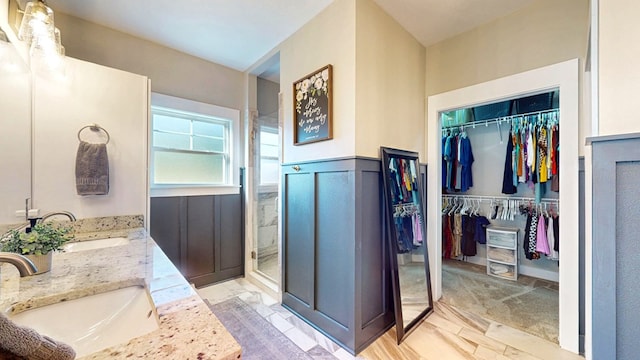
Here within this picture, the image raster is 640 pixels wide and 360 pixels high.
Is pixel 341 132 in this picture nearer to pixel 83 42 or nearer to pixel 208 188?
pixel 208 188

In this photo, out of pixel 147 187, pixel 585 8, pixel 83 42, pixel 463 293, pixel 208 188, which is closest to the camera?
pixel 585 8

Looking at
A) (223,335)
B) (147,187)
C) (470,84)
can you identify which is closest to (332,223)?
(223,335)

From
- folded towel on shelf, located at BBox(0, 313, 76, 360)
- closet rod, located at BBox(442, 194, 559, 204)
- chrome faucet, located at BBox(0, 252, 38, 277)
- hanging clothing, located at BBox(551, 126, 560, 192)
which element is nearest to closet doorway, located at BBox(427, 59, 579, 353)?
hanging clothing, located at BBox(551, 126, 560, 192)

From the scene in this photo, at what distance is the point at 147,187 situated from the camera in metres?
2.01

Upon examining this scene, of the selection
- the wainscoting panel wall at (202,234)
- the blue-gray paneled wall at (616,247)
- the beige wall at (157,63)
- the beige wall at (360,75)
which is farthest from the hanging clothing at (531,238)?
the beige wall at (157,63)

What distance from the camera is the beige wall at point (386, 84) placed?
1.81m

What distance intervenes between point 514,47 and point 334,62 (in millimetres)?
1482

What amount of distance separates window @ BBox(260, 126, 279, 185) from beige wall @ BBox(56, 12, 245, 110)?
467 mm

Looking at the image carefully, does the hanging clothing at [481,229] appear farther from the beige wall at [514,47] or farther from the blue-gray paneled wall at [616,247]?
the blue-gray paneled wall at [616,247]

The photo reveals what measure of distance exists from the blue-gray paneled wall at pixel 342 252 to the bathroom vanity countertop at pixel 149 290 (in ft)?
3.72

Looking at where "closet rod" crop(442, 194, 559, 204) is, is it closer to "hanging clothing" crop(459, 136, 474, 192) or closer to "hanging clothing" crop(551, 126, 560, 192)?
"hanging clothing" crop(459, 136, 474, 192)

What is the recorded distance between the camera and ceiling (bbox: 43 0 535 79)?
6.36ft

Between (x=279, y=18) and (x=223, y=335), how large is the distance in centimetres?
231

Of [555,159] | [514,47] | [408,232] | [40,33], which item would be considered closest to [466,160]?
[555,159]
